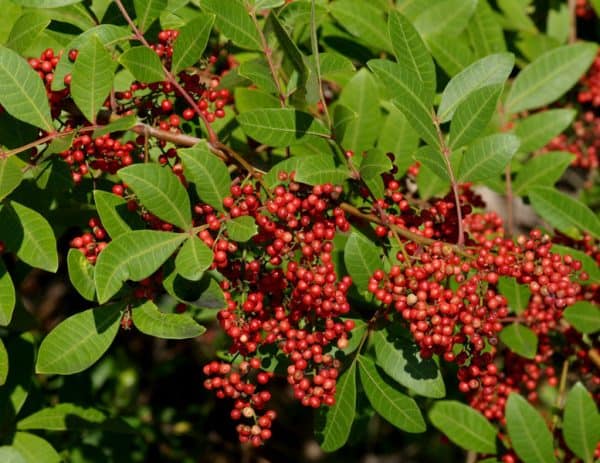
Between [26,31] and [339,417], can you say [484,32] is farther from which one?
[26,31]

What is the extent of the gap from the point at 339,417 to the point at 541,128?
1.15 m

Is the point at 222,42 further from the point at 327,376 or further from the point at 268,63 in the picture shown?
the point at 327,376

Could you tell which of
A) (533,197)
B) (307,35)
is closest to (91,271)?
(307,35)

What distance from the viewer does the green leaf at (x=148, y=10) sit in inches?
68.6

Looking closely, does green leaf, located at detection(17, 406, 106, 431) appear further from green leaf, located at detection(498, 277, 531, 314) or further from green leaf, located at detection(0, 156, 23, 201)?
green leaf, located at detection(498, 277, 531, 314)

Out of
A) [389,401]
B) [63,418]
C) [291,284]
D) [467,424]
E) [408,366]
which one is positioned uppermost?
[291,284]

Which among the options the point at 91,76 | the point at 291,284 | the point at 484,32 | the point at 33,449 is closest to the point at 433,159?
the point at 291,284

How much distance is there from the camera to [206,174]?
5.17ft

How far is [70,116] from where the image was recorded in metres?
1.76

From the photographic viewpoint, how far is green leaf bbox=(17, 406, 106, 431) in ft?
6.97

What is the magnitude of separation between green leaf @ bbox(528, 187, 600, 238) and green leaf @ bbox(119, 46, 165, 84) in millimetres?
1168

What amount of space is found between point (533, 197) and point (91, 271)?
129 cm

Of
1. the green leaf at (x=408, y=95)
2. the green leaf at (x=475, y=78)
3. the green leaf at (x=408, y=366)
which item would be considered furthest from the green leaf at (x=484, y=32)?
the green leaf at (x=408, y=366)

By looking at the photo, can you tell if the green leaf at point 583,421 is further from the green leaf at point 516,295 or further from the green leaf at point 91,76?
the green leaf at point 91,76
